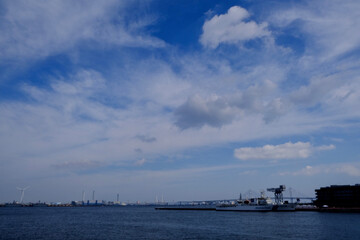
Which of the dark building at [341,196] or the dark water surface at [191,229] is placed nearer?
the dark water surface at [191,229]

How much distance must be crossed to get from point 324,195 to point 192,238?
567 ft

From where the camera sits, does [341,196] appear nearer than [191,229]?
No

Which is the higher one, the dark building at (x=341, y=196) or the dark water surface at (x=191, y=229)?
the dark building at (x=341, y=196)

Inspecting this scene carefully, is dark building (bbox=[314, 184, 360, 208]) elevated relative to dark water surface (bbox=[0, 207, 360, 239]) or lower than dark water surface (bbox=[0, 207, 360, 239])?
elevated

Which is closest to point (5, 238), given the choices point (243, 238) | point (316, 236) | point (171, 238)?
point (171, 238)

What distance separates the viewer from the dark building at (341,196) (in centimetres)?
18250

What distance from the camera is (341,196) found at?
189625 mm

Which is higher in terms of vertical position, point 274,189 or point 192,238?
point 274,189

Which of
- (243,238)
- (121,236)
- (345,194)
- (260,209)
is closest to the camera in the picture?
(243,238)

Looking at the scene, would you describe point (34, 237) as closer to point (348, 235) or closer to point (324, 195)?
point (348, 235)

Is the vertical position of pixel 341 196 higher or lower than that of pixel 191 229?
higher

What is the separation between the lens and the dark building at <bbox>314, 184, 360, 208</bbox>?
18250 centimetres

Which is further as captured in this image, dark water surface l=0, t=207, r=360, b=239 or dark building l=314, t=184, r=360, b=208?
dark building l=314, t=184, r=360, b=208

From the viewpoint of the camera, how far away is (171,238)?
61438mm
